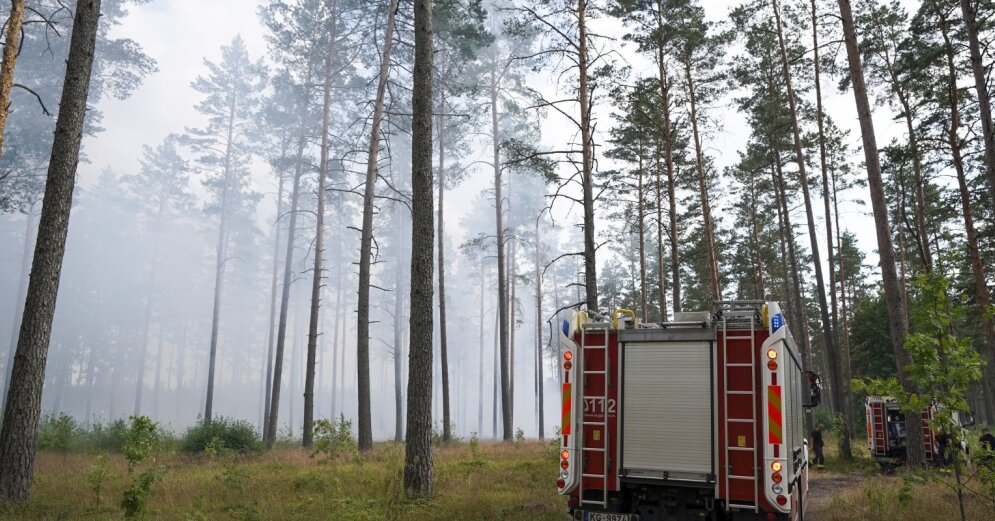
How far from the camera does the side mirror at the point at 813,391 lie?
348 inches

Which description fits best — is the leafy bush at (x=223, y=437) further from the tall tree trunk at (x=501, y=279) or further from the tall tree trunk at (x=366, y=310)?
the tall tree trunk at (x=501, y=279)

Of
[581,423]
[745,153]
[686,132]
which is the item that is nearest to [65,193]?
[581,423]

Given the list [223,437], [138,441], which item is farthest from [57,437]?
[138,441]

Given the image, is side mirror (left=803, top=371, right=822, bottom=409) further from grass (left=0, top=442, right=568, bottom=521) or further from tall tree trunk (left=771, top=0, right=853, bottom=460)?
tall tree trunk (left=771, top=0, right=853, bottom=460)

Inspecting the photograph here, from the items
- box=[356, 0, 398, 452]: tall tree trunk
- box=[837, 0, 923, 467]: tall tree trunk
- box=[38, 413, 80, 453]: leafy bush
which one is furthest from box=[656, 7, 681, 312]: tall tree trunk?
box=[38, 413, 80, 453]: leafy bush

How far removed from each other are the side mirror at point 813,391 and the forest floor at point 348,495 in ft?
5.28

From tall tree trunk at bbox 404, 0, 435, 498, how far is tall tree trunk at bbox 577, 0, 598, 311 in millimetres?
4953

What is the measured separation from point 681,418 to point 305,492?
7024 mm

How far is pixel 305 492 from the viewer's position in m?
10.0

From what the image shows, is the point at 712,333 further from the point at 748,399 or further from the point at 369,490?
the point at 369,490

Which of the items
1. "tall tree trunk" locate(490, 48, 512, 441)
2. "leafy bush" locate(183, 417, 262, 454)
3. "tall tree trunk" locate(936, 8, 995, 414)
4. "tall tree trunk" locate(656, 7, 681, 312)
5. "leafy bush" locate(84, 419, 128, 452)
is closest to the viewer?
"tall tree trunk" locate(936, 8, 995, 414)

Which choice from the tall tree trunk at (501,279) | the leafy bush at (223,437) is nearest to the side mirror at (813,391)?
the tall tree trunk at (501,279)

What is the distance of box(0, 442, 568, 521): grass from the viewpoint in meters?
7.97

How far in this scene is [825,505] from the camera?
36.1 feet
